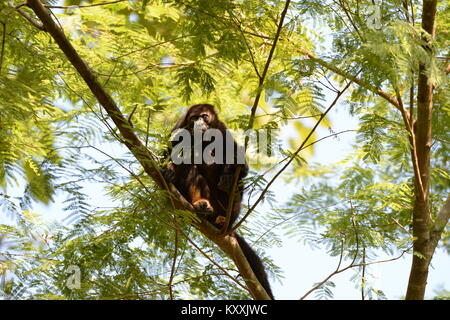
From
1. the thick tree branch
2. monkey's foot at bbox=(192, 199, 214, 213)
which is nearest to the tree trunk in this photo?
the thick tree branch

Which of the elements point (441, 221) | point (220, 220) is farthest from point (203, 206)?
point (441, 221)

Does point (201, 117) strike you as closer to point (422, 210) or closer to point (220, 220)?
point (220, 220)

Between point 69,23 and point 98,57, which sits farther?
point 69,23

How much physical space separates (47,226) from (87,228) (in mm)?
893

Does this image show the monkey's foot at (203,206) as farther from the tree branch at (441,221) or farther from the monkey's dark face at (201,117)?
the tree branch at (441,221)

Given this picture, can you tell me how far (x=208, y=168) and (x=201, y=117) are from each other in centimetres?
71

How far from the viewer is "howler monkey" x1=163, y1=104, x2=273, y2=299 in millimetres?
6168

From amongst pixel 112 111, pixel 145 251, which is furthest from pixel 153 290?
pixel 112 111

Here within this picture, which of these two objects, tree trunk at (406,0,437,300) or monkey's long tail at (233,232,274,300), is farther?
monkey's long tail at (233,232,274,300)

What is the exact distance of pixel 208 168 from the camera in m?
7.23

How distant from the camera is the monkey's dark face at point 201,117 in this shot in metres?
7.25

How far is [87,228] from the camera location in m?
→ 4.80

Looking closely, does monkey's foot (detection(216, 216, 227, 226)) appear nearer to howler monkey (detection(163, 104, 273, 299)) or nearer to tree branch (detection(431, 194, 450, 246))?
howler monkey (detection(163, 104, 273, 299))
